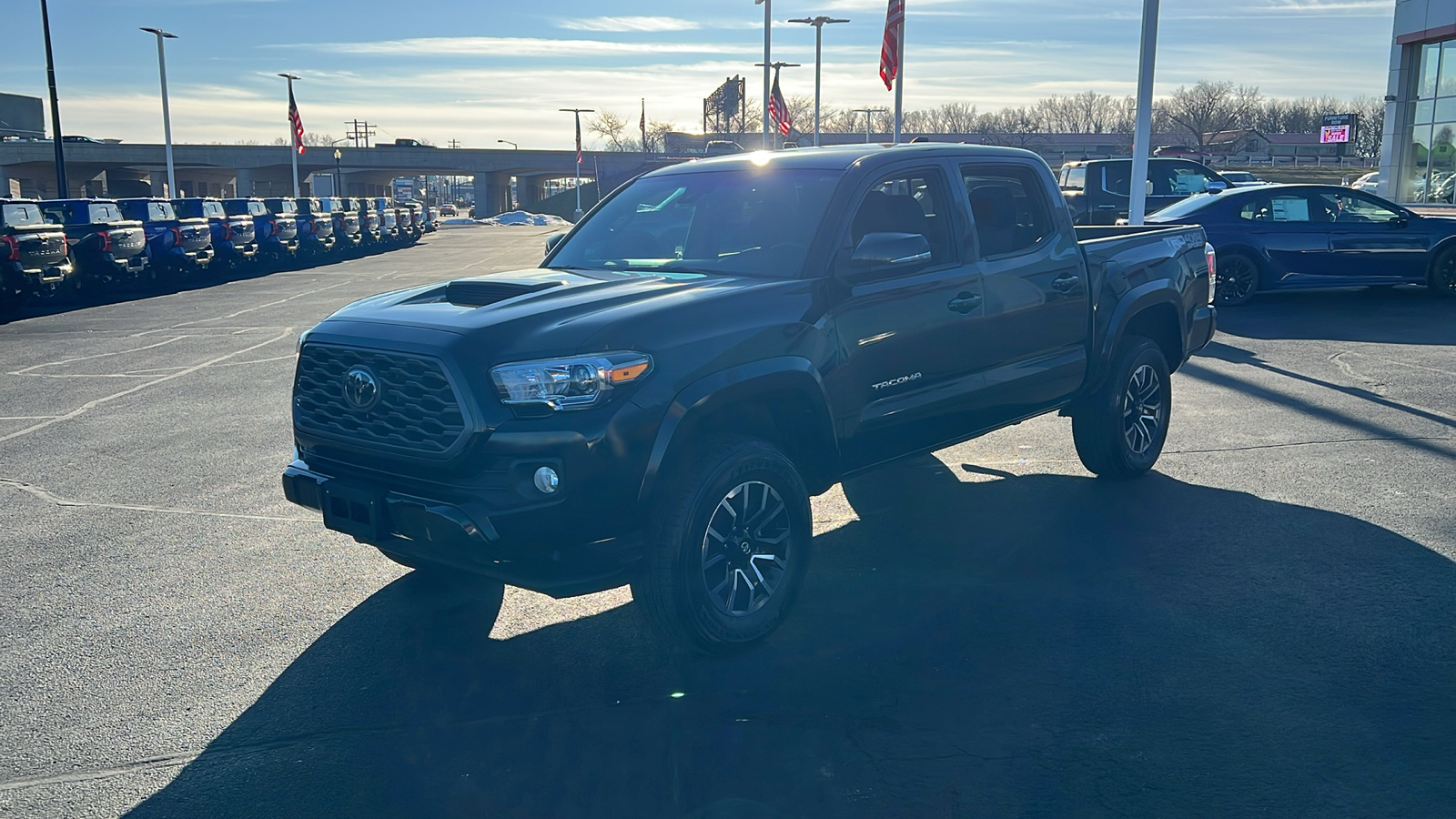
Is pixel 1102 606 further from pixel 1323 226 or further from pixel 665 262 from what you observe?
pixel 1323 226

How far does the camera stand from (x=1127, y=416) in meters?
6.94

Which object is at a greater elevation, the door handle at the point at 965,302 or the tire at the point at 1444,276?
the door handle at the point at 965,302

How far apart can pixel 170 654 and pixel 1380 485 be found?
21.2 ft

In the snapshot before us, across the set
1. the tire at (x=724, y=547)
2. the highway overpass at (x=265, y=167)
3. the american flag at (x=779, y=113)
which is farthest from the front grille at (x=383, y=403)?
the highway overpass at (x=265, y=167)

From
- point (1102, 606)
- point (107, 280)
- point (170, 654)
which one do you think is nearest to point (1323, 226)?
point (1102, 606)

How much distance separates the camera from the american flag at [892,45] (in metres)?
22.5

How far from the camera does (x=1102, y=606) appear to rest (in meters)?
4.92

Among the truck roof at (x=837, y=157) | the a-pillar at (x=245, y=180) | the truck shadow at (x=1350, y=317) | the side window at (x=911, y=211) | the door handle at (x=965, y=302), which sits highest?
the a-pillar at (x=245, y=180)

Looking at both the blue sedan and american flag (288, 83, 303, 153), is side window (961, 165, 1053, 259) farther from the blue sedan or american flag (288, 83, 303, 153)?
american flag (288, 83, 303, 153)

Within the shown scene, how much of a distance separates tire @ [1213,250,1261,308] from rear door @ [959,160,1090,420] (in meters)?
9.99

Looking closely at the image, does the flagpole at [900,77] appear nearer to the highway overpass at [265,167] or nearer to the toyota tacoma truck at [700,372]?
the toyota tacoma truck at [700,372]

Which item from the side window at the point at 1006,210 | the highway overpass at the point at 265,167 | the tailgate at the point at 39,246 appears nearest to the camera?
the side window at the point at 1006,210

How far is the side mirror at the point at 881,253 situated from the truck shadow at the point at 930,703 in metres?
1.42

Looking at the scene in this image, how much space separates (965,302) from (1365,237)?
12.1m
